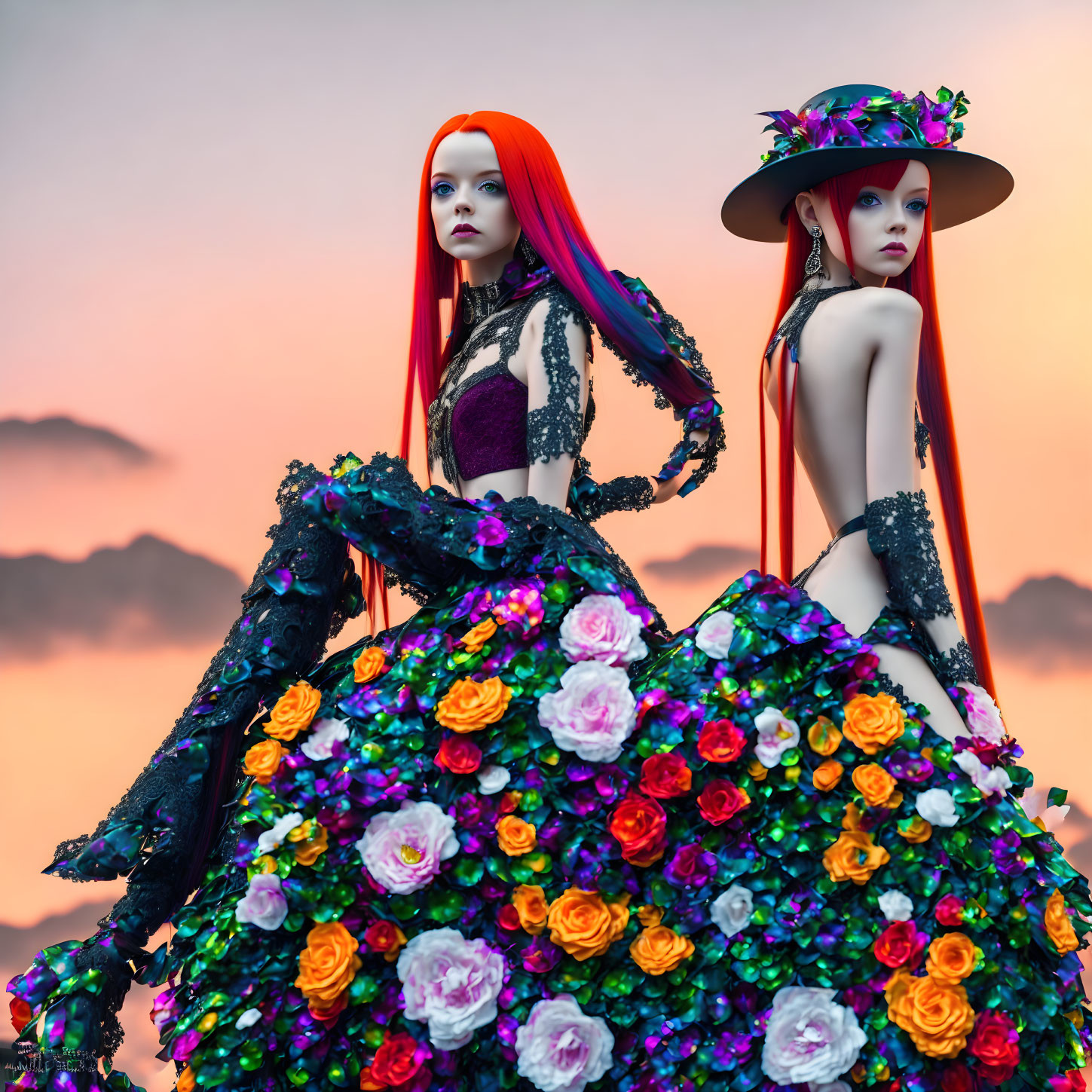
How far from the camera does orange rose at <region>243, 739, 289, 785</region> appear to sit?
7.72 ft

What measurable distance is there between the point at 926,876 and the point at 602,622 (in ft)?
2.31

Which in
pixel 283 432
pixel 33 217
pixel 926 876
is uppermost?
pixel 33 217

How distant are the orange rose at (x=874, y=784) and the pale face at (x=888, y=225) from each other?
1.08 metres

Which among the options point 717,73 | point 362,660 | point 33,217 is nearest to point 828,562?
point 362,660

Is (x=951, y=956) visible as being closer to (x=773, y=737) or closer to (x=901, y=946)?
(x=901, y=946)

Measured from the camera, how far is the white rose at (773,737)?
2.23 m

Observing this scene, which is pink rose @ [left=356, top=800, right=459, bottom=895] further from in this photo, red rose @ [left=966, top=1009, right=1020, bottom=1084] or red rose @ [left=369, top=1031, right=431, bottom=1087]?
red rose @ [left=966, top=1009, right=1020, bottom=1084]

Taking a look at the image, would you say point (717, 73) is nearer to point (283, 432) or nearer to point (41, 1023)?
point (283, 432)

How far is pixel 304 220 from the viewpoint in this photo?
5289 millimetres

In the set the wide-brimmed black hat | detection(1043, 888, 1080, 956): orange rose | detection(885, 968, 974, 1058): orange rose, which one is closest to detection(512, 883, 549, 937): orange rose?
detection(885, 968, 974, 1058): orange rose

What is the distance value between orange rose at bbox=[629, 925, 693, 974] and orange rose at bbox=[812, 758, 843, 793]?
342 millimetres

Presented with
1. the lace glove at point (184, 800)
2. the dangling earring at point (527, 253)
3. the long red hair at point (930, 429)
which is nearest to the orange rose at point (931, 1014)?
the long red hair at point (930, 429)

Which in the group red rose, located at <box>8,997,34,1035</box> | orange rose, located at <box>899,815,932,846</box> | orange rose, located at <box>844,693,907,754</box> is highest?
orange rose, located at <box>844,693,907,754</box>

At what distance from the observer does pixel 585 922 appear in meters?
2.17
